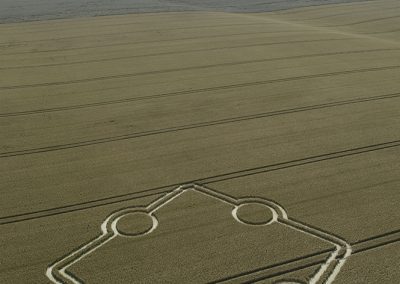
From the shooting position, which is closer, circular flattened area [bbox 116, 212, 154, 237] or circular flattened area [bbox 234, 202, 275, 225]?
circular flattened area [bbox 116, 212, 154, 237]

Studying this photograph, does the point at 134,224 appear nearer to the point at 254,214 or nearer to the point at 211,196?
the point at 211,196

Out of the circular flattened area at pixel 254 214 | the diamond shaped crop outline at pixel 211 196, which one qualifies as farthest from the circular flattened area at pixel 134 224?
the circular flattened area at pixel 254 214

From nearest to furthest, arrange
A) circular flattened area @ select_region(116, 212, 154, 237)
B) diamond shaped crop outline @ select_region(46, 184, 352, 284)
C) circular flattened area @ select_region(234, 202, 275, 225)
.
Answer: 1. diamond shaped crop outline @ select_region(46, 184, 352, 284)
2. circular flattened area @ select_region(116, 212, 154, 237)
3. circular flattened area @ select_region(234, 202, 275, 225)

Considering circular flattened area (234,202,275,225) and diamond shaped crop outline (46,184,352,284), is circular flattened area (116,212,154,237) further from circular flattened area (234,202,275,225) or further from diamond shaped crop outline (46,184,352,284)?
circular flattened area (234,202,275,225)

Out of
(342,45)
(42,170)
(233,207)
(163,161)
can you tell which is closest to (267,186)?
(233,207)

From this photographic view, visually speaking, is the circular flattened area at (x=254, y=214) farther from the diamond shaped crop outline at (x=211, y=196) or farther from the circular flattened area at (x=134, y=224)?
the circular flattened area at (x=134, y=224)

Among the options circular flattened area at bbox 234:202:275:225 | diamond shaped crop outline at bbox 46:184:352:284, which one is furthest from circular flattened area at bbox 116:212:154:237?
circular flattened area at bbox 234:202:275:225
